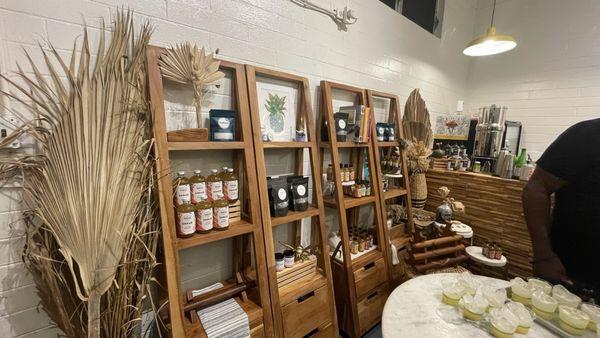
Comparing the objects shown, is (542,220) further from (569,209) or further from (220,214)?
(220,214)

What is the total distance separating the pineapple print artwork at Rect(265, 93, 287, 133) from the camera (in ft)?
4.99

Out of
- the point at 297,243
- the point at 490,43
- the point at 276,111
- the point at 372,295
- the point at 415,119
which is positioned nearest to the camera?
the point at 276,111

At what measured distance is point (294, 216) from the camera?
A: 1432mm

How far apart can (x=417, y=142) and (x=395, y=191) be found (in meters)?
0.62

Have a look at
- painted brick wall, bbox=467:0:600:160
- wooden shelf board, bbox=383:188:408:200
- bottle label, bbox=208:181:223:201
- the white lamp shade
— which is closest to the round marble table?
bottle label, bbox=208:181:223:201

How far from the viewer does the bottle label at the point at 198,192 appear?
1150 mm

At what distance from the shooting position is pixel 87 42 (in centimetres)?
97

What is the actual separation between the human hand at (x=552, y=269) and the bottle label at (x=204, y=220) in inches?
68.9

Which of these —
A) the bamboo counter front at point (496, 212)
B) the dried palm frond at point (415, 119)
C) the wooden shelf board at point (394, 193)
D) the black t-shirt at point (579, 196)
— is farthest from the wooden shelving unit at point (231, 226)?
the bamboo counter front at point (496, 212)

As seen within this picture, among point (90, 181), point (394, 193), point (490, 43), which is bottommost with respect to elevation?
point (394, 193)

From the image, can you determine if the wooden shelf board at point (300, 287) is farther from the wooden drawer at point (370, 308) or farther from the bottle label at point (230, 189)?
the bottle label at point (230, 189)

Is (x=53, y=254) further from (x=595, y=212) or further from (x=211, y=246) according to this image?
(x=595, y=212)

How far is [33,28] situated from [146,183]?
691mm

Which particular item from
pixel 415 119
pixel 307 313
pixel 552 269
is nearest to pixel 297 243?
pixel 307 313
